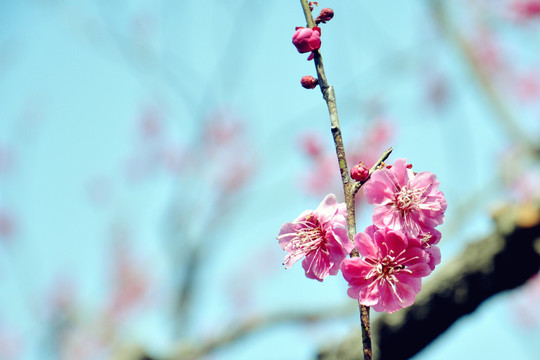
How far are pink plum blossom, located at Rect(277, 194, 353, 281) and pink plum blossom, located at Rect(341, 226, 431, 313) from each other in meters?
0.04

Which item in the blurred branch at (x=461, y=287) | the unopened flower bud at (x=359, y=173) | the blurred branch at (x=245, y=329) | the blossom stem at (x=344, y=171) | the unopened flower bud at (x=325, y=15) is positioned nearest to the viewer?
the blossom stem at (x=344, y=171)

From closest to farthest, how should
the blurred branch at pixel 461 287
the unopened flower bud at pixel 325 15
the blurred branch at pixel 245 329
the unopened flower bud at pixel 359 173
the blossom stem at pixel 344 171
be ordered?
the blossom stem at pixel 344 171 → the unopened flower bud at pixel 359 173 → the unopened flower bud at pixel 325 15 → the blurred branch at pixel 461 287 → the blurred branch at pixel 245 329

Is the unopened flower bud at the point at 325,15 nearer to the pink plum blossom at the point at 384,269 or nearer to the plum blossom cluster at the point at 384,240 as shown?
the plum blossom cluster at the point at 384,240

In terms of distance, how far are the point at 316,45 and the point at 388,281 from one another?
0.53 meters

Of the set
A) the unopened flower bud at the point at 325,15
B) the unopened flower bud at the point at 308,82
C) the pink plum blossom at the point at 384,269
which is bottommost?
the pink plum blossom at the point at 384,269

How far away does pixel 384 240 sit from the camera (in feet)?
3.16

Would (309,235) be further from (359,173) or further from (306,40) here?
(306,40)

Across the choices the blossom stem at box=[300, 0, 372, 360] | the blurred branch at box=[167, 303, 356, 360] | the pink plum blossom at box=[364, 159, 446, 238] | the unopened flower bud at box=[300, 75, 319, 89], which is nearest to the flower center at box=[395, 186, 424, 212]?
the pink plum blossom at box=[364, 159, 446, 238]

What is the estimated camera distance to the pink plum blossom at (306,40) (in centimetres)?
102

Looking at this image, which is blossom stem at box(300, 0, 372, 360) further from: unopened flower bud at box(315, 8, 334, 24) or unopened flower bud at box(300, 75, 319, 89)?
unopened flower bud at box(315, 8, 334, 24)

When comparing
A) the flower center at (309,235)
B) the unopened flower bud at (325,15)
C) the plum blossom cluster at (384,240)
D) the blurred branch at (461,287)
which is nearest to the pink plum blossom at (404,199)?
the plum blossom cluster at (384,240)

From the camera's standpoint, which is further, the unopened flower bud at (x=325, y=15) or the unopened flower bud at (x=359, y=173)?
the unopened flower bud at (x=325, y=15)

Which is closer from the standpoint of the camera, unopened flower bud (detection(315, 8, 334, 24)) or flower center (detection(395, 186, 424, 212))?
flower center (detection(395, 186, 424, 212))

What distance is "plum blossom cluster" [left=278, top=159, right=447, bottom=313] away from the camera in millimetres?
958
